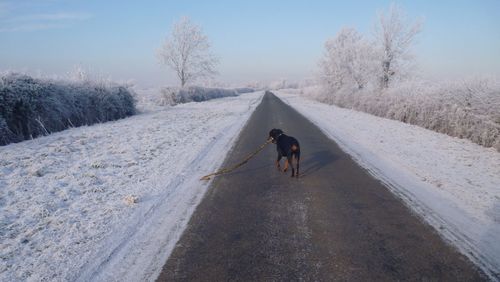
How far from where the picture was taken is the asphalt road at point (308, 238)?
3.77 meters

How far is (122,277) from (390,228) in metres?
3.87

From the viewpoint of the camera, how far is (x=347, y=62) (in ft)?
138

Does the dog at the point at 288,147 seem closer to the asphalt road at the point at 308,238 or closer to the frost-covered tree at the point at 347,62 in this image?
the asphalt road at the point at 308,238

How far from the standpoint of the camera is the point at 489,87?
43.7ft

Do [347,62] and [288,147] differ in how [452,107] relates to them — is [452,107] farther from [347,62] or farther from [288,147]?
[347,62]

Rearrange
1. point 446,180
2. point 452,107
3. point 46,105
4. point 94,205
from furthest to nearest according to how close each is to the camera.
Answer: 1. point 452,107
2. point 46,105
3. point 446,180
4. point 94,205

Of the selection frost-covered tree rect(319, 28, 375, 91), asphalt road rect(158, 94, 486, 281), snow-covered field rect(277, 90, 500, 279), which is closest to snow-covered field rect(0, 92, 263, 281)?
asphalt road rect(158, 94, 486, 281)

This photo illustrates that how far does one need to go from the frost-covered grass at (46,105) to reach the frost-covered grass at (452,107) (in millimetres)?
17616

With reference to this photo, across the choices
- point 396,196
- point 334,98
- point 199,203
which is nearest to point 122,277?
point 199,203

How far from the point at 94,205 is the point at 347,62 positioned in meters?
41.0

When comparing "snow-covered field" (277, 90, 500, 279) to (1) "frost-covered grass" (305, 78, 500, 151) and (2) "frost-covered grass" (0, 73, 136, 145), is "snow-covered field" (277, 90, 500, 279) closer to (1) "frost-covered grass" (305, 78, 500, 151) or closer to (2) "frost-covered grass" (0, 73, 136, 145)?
(1) "frost-covered grass" (305, 78, 500, 151)

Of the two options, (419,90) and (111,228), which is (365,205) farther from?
(419,90)

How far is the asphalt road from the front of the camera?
12.4ft

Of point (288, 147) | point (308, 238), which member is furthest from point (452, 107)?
point (308, 238)
